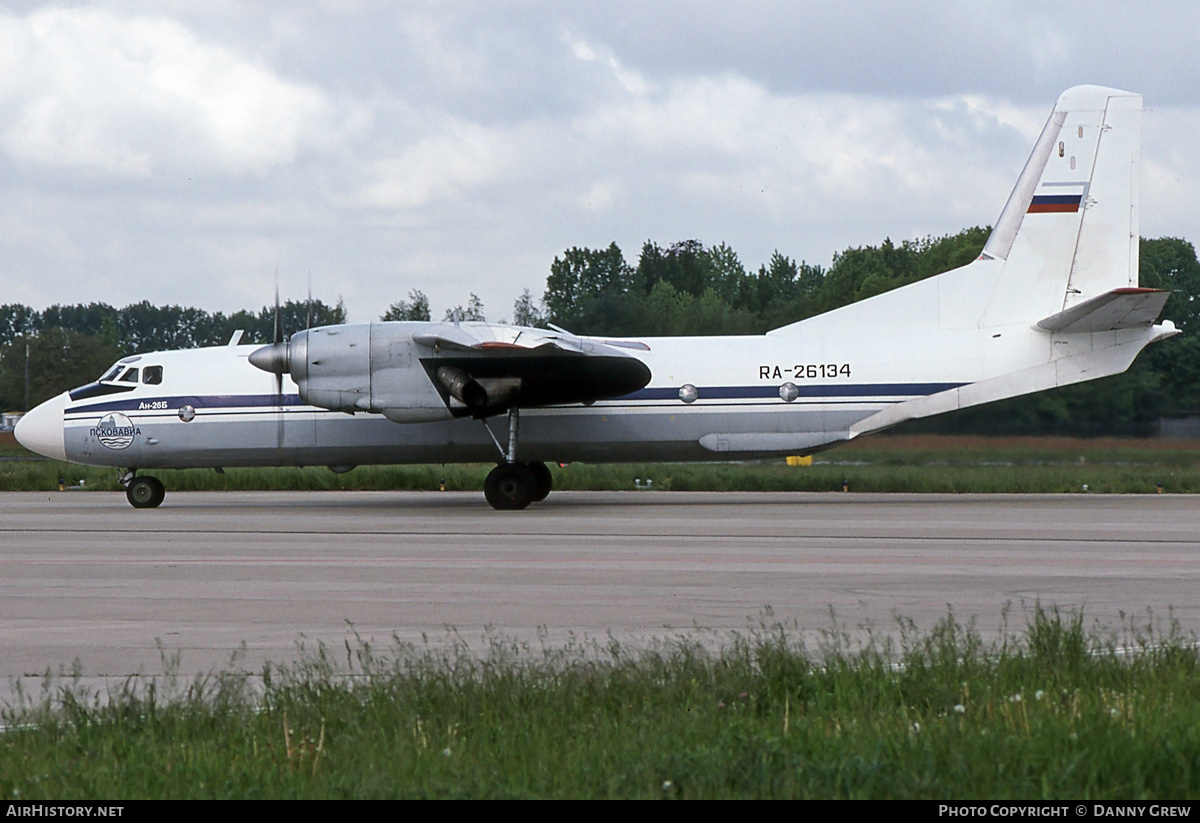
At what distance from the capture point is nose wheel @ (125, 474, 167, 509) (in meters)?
27.3

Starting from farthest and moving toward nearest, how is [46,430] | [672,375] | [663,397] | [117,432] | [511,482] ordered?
[46,430] → [117,432] → [672,375] → [663,397] → [511,482]

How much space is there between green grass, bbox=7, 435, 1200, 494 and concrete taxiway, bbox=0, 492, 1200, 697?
269 cm

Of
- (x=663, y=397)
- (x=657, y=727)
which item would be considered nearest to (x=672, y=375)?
(x=663, y=397)

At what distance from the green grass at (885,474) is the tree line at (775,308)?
64 centimetres

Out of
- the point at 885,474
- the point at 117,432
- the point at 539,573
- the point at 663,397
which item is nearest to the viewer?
the point at 539,573

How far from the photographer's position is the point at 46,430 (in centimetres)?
2730

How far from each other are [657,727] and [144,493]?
23.3 metres

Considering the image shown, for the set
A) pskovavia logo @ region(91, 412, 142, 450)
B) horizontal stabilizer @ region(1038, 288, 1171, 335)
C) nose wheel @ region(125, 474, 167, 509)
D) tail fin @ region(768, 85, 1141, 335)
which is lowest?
nose wheel @ region(125, 474, 167, 509)

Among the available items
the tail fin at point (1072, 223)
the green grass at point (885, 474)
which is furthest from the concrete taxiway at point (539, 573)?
the tail fin at point (1072, 223)

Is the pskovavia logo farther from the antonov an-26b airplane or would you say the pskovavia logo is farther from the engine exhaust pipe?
the engine exhaust pipe

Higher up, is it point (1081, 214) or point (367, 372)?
point (1081, 214)

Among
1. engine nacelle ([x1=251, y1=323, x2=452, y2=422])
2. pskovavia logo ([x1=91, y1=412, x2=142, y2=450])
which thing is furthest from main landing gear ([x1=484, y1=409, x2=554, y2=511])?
pskovavia logo ([x1=91, y1=412, x2=142, y2=450])

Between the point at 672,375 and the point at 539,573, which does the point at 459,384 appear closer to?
the point at 672,375
